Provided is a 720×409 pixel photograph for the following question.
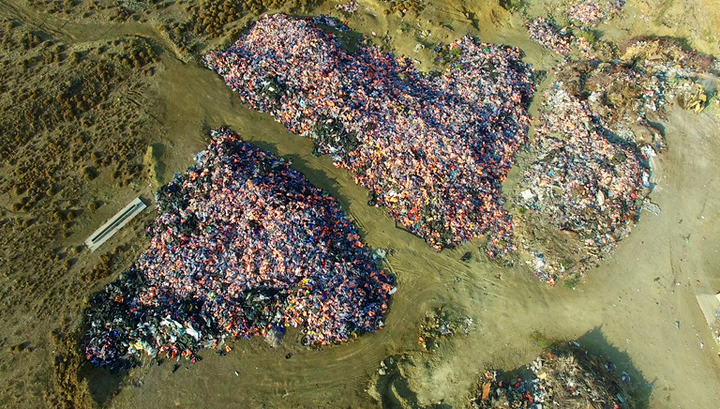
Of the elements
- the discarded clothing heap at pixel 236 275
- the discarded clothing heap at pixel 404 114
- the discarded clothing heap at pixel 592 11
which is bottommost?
the discarded clothing heap at pixel 236 275

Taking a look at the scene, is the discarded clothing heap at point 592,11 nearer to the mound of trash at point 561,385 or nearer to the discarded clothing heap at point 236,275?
the discarded clothing heap at point 236,275

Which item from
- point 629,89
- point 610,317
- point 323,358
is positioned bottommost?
point 323,358

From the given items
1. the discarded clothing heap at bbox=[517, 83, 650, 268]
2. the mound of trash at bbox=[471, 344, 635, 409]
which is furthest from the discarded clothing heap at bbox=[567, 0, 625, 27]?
the mound of trash at bbox=[471, 344, 635, 409]

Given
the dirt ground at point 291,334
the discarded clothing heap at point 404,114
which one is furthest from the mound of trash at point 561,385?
the discarded clothing heap at point 404,114

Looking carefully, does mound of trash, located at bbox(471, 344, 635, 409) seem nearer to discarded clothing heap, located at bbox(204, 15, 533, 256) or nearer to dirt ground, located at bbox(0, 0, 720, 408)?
dirt ground, located at bbox(0, 0, 720, 408)

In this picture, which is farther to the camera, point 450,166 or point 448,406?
point 450,166

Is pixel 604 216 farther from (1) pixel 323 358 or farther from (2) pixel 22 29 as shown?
(2) pixel 22 29

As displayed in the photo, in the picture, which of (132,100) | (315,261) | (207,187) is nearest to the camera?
(315,261)

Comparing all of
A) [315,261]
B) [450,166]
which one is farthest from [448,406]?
[450,166]
